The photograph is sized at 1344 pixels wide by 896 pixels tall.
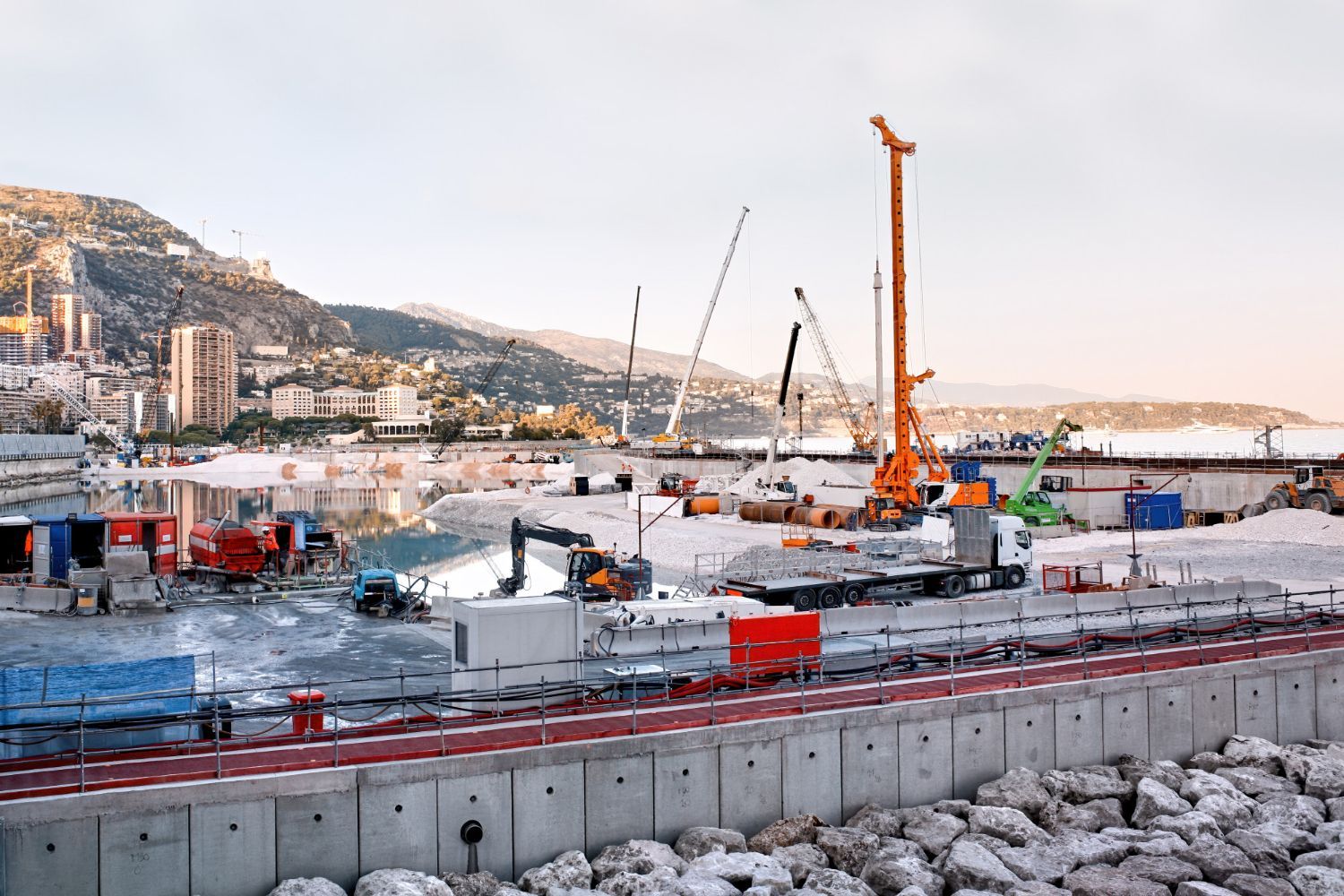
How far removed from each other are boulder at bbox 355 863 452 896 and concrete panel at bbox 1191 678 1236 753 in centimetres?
1735

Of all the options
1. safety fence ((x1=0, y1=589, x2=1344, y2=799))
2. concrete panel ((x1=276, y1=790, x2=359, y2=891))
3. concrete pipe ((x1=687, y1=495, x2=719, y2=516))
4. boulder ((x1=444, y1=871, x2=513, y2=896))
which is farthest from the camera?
concrete pipe ((x1=687, y1=495, x2=719, y2=516))

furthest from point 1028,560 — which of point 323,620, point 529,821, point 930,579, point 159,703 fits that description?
point 159,703

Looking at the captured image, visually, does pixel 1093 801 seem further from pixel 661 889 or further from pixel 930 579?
pixel 930 579

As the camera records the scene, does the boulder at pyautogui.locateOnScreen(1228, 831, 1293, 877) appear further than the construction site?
Yes

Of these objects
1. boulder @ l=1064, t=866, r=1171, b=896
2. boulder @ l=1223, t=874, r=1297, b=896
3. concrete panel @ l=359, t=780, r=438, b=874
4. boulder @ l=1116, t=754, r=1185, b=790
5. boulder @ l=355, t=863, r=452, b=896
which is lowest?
boulder @ l=1223, t=874, r=1297, b=896

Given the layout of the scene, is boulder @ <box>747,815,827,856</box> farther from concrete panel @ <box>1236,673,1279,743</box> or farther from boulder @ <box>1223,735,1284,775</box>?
concrete panel @ <box>1236,673,1279,743</box>

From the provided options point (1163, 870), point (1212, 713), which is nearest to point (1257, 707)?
point (1212, 713)

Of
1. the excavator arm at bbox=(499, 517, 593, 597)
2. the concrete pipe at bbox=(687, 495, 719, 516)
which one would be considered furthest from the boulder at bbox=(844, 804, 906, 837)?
the concrete pipe at bbox=(687, 495, 719, 516)

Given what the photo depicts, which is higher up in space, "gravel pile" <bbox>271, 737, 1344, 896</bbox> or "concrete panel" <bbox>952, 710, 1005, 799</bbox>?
"concrete panel" <bbox>952, 710, 1005, 799</bbox>

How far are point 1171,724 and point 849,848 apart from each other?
32.9 feet

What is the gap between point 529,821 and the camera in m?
17.2

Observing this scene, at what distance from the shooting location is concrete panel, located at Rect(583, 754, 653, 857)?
1767 cm

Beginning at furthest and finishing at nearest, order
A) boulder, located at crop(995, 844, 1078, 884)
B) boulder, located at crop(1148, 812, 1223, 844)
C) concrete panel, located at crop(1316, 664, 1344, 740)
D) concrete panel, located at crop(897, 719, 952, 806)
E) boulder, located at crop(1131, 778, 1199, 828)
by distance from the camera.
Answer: concrete panel, located at crop(1316, 664, 1344, 740) → concrete panel, located at crop(897, 719, 952, 806) → boulder, located at crop(1131, 778, 1199, 828) → boulder, located at crop(1148, 812, 1223, 844) → boulder, located at crop(995, 844, 1078, 884)

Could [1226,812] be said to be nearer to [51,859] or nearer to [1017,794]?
[1017,794]
